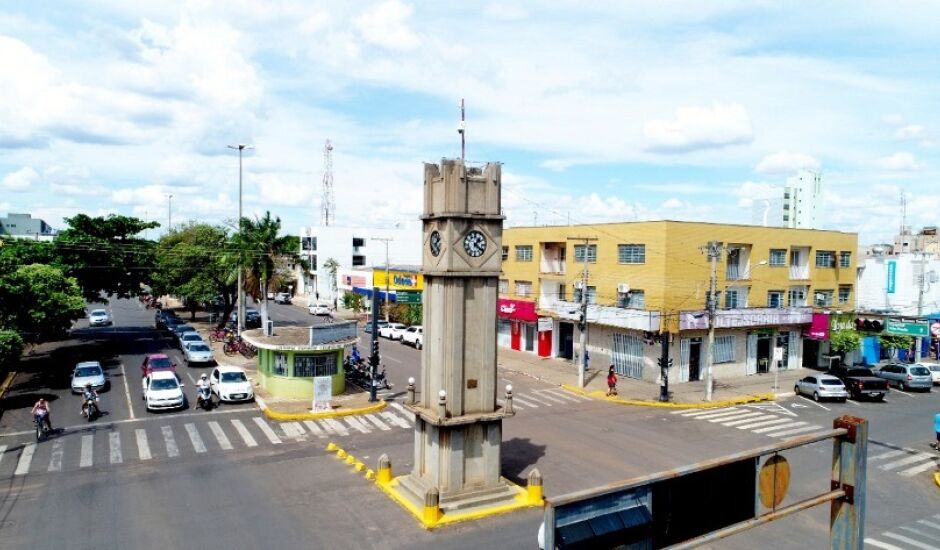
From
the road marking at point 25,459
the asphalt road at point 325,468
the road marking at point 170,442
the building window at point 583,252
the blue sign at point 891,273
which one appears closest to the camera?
the asphalt road at point 325,468

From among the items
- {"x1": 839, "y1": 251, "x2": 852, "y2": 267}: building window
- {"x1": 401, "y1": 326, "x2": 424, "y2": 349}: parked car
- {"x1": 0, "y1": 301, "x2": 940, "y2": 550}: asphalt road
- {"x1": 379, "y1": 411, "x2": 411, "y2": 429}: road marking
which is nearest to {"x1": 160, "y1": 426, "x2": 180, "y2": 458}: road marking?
{"x1": 0, "y1": 301, "x2": 940, "y2": 550}: asphalt road

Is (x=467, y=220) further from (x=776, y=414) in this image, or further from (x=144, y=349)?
(x=144, y=349)

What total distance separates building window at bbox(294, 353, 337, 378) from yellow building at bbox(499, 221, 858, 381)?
15.6 m

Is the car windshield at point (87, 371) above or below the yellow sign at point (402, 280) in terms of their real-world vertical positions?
below

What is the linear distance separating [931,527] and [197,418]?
25.9 metres

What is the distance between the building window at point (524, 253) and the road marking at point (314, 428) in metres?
24.9

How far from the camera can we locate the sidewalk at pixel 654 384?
113 feet

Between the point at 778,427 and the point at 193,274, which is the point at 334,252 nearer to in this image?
the point at 193,274

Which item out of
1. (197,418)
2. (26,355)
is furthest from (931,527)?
(26,355)

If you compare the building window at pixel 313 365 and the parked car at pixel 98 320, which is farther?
the parked car at pixel 98 320

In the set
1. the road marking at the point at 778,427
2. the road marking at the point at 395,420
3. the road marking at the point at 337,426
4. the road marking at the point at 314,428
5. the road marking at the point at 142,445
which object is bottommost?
the road marking at the point at 778,427

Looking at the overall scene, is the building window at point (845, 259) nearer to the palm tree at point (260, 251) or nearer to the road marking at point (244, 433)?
the palm tree at point (260, 251)

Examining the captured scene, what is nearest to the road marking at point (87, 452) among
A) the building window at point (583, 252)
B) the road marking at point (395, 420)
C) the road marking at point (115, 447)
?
the road marking at point (115, 447)

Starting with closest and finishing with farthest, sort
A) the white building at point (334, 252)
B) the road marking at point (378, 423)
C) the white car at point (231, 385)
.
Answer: the road marking at point (378, 423) < the white car at point (231, 385) < the white building at point (334, 252)
